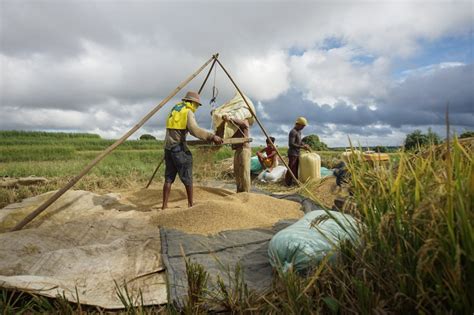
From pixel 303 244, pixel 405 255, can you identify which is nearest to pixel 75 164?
pixel 303 244

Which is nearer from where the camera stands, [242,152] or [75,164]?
[242,152]

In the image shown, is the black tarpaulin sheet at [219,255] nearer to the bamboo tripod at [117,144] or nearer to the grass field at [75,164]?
the bamboo tripod at [117,144]

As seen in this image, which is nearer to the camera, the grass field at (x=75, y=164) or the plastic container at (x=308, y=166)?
the grass field at (x=75, y=164)

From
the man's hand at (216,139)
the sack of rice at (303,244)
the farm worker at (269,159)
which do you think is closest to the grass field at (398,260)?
the sack of rice at (303,244)

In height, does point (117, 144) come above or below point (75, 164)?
above

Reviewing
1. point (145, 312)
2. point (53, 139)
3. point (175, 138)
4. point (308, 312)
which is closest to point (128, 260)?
point (145, 312)

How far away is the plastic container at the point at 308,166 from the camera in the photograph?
800 cm

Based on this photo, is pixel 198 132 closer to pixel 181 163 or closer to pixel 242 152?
pixel 181 163

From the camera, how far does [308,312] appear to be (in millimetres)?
1745

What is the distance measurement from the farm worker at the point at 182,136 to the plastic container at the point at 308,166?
365 cm

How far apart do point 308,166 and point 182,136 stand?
3863mm

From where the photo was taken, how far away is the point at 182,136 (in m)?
5.01

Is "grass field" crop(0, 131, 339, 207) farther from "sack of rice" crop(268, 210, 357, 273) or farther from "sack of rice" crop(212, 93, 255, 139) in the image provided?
"sack of rice" crop(268, 210, 357, 273)

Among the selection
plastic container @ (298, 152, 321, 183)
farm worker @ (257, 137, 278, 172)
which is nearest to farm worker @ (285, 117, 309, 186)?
plastic container @ (298, 152, 321, 183)
